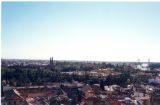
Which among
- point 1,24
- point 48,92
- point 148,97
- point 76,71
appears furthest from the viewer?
point 76,71

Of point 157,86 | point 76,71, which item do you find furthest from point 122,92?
point 76,71

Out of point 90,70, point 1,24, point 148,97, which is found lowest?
point 148,97

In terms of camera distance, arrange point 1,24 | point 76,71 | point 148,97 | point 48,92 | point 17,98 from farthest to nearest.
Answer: point 76,71 < point 48,92 < point 148,97 < point 17,98 < point 1,24

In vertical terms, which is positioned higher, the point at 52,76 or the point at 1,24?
the point at 1,24

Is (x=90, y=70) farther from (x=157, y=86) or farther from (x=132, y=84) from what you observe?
(x=157, y=86)

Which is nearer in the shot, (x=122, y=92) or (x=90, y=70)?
(x=122, y=92)

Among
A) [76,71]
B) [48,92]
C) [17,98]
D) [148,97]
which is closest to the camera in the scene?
[17,98]

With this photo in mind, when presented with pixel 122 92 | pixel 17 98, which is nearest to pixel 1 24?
pixel 17 98

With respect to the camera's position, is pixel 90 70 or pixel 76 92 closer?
pixel 76 92

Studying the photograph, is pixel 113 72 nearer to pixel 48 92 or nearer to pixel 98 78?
pixel 98 78
